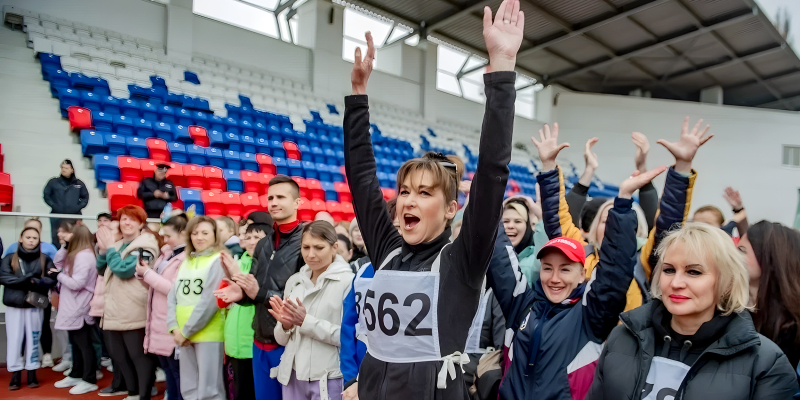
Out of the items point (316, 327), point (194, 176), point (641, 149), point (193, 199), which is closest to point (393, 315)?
point (316, 327)

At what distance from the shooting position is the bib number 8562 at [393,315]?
1.27m

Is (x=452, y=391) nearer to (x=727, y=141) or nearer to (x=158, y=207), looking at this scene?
(x=158, y=207)

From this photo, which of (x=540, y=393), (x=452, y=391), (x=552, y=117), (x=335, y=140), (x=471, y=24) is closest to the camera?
(x=452, y=391)

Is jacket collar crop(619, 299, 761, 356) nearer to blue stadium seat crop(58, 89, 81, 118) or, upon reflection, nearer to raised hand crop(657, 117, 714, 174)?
raised hand crop(657, 117, 714, 174)

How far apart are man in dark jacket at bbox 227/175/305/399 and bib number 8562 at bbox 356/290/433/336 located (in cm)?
169

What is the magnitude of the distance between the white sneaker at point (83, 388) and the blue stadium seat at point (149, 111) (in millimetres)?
5539

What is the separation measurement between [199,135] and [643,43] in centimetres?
1331

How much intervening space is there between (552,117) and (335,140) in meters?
10.1

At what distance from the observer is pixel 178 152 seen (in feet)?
28.0

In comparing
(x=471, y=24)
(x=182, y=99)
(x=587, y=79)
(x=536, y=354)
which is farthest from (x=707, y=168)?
(x=536, y=354)

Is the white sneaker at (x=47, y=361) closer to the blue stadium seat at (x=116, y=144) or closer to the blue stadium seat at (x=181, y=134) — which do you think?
the blue stadium seat at (x=116, y=144)

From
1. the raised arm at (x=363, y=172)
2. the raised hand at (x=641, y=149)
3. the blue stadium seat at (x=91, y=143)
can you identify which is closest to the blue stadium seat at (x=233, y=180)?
the blue stadium seat at (x=91, y=143)

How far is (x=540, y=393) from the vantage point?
1.85 metres

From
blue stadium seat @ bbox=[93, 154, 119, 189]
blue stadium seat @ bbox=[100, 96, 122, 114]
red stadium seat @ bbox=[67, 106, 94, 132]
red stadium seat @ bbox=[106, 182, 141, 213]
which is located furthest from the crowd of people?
blue stadium seat @ bbox=[100, 96, 122, 114]
